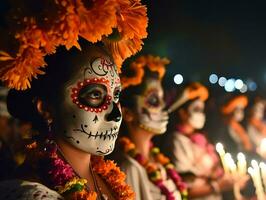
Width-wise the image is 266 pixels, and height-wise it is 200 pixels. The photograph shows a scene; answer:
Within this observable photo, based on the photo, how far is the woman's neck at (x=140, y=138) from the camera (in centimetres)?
504

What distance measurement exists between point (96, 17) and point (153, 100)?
245 cm

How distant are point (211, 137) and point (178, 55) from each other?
9.26 m

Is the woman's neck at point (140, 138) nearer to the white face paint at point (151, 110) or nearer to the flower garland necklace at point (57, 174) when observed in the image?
the white face paint at point (151, 110)

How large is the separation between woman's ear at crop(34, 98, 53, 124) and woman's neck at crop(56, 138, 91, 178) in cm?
14

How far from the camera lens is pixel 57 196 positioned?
2.62 m

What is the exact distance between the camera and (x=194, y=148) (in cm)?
670

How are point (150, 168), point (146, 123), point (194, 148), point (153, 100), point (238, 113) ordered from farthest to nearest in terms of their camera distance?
1. point (238, 113)
2. point (194, 148)
3. point (153, 100)
4. point (146, 123)
5. point (150, 168)

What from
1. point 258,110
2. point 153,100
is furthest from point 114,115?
point 258,110

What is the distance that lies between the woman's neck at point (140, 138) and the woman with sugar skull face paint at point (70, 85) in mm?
1784

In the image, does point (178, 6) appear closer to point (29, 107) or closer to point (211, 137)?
point (211, 137)

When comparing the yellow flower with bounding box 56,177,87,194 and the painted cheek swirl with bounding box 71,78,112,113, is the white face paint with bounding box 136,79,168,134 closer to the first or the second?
the painted cheek swirl with bounding box 71,78,112,113

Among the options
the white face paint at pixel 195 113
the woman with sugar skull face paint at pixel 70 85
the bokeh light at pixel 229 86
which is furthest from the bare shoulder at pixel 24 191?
the bokeh light at pixel 229 86

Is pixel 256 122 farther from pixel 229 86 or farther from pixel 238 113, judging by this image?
pixel 229 86

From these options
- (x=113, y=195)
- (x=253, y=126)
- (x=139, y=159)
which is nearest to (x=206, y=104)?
(x=253, y=126)
